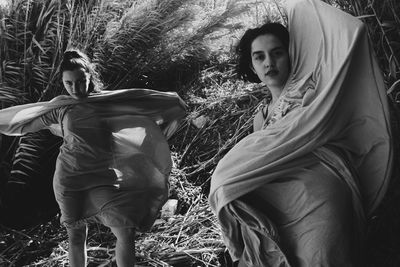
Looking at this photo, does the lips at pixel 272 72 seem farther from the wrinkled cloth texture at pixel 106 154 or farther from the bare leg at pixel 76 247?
the bare leg at pixel 76 247

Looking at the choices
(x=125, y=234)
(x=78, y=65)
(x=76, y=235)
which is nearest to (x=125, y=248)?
(x=125, y=234)

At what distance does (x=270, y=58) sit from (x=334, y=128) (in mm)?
243

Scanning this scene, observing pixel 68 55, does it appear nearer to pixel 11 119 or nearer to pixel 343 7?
pixel 11 119

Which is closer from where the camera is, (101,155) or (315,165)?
(315,165)

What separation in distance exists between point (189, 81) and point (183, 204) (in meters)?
0.77

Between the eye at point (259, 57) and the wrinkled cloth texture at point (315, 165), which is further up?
the eye at point (259, 57)

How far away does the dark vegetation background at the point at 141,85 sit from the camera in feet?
6.31

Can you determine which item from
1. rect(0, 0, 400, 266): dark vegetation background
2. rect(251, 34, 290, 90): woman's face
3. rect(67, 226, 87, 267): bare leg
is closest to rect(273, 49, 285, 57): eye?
rect(251, 34, 290, 90): woman's face

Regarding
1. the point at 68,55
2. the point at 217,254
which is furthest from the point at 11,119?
the point at 217,254

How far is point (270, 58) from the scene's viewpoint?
1.14 m

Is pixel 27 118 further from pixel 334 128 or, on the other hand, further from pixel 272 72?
pixel 334 128

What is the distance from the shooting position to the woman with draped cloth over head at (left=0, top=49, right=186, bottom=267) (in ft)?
4.73

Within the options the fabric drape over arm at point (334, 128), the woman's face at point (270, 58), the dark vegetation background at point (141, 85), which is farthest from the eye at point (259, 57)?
the dark vegetation background at point (141, 85)

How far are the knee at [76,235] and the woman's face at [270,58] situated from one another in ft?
2.61
